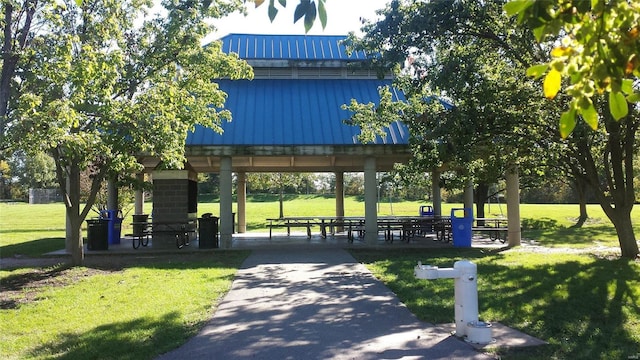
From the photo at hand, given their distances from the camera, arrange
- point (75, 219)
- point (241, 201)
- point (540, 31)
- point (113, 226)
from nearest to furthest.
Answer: point (540, 31) → point (75, 219) → point (113, 226) → point (241, 201)

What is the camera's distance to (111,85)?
30.5ft

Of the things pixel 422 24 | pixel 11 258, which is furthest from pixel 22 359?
pixel 11 258

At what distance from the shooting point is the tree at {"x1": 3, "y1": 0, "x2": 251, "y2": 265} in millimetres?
7883

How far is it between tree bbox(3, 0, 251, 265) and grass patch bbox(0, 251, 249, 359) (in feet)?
7.04

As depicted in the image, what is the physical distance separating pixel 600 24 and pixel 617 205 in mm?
11801

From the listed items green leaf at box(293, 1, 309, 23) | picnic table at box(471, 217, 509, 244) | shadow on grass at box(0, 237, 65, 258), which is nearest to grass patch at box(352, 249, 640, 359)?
picnic table at box(471, 217, 509, 244)

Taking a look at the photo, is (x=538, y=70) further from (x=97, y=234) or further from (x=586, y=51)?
(x=97, y=234)

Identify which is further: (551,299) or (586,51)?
(551,299)

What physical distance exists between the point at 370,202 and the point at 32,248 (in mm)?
11000

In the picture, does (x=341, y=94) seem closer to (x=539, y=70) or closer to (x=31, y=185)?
(x=539, y=70)

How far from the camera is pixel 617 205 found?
39.7 ft

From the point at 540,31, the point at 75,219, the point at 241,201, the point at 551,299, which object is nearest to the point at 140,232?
the point at 75,219

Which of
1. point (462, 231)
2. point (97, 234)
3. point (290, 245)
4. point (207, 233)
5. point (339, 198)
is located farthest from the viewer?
point (339, 198)

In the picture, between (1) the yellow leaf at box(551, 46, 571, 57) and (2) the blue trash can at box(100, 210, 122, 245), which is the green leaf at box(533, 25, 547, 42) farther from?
(2) the blue trash can at box(100, 210, 122, 245)
